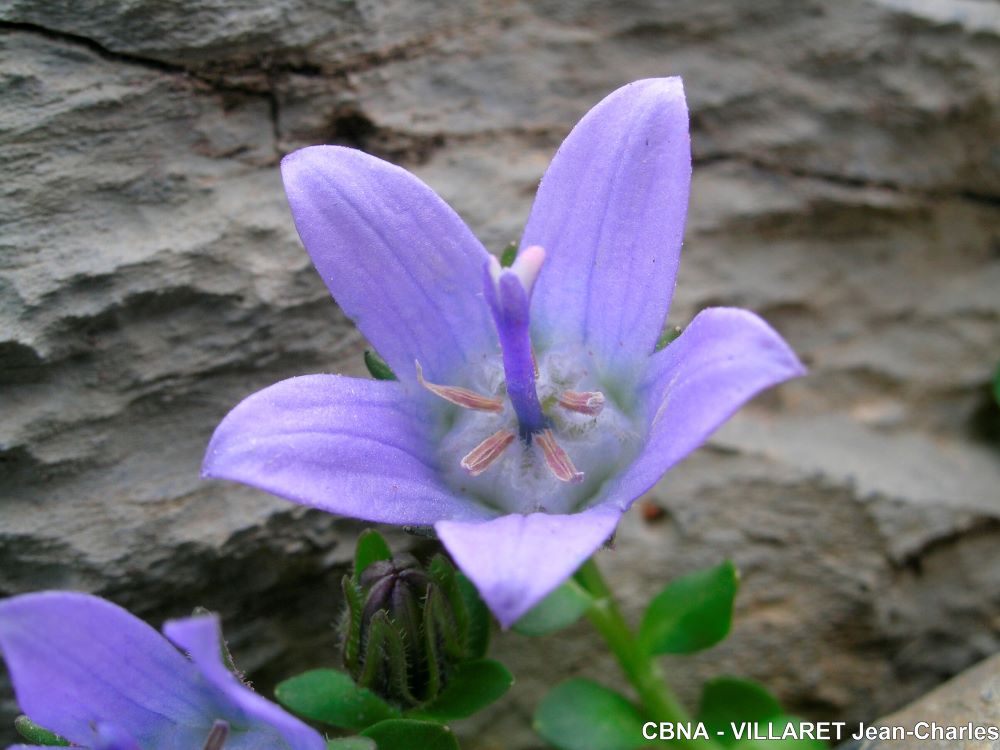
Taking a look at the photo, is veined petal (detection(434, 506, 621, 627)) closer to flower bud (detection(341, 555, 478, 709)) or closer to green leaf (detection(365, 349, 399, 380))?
flower bud (detection(341, 555, 478, 709))

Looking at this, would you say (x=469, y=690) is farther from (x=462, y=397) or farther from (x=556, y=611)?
(x=462, y=397)

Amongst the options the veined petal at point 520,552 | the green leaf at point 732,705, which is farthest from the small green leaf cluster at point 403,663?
the green leaf at point 732,705

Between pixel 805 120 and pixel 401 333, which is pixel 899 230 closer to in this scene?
pixel 805 120

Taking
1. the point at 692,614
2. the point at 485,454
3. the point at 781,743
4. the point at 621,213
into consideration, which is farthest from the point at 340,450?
the point at 781,743

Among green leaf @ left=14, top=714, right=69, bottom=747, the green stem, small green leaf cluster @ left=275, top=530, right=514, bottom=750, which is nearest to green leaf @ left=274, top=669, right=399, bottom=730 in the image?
small green leaf cluster @ left=275, top=530, right=514, bottom=750

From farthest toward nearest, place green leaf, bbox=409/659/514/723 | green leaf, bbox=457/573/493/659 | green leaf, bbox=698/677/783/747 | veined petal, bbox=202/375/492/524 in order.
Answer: green leaf, bbox=698/677/783/747 → green leaf, bbox=457/573/493/659 → green leaf, bbox=409/659/514/723 → veined petal, bbox=202/375/492/524

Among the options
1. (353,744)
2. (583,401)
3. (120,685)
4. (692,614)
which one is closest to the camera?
(120,685)

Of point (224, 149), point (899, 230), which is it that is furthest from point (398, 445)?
point (899, 230)
